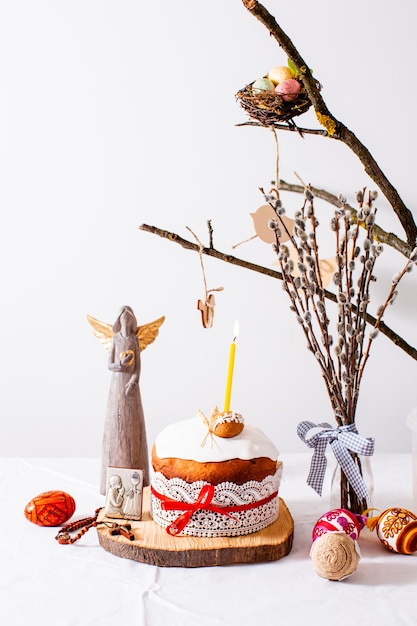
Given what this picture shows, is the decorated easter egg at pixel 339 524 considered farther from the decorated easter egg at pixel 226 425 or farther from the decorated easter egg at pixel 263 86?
the decorated easter egg at pixel 263 86

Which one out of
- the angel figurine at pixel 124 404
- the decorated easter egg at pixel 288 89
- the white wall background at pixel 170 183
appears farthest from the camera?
the white wall background at pixel 170 183

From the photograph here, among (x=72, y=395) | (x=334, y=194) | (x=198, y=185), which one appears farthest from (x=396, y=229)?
(x=72, y=395)

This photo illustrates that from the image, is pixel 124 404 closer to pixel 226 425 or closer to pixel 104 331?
pixel 104 331

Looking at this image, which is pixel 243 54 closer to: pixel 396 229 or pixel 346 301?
pixel 396 229

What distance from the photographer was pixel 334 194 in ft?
5.52

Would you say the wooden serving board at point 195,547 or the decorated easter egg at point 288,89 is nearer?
the wooden serving board at point 195,547

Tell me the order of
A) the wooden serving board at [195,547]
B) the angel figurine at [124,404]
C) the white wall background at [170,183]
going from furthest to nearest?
the white wall background at [170,183]
the angel figurine at [124,404]
the wooden serving board at [195,547]

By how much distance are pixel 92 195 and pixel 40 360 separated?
404mm

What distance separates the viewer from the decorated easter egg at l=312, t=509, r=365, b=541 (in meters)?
1.12

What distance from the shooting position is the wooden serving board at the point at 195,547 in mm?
1088

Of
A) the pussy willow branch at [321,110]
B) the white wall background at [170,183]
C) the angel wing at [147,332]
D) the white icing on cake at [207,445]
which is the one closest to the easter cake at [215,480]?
the white icing on cake at [207,445]

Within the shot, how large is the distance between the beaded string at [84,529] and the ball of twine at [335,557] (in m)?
0.28

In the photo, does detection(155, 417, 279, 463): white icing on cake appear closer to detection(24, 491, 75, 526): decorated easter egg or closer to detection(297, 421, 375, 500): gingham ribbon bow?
detection(297, 421, 375, 500): gingham ribbon bow

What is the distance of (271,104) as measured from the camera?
3.94ft
